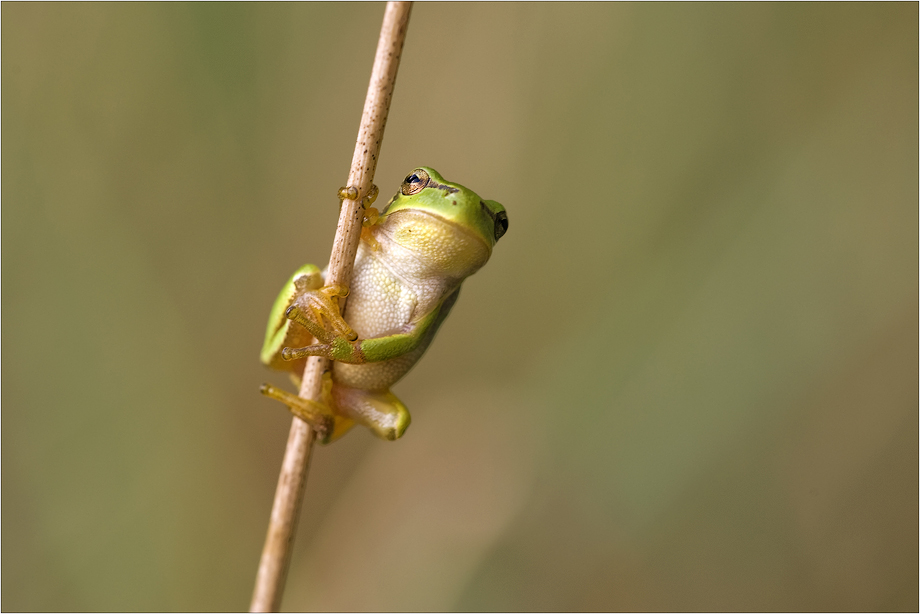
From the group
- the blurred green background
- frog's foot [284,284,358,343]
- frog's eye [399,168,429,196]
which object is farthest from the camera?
the blurred green background

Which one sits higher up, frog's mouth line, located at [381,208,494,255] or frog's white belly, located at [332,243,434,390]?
frog's mouth line, located at [381,208,494,255]

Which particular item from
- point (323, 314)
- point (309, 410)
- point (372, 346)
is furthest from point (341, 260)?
point (309, 410)

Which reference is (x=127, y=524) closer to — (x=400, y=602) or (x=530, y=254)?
(x=400, y=602)

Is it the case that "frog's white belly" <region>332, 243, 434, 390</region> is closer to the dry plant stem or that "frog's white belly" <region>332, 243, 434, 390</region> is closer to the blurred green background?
the dry plant stem

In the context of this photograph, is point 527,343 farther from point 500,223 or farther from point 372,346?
point 372,346

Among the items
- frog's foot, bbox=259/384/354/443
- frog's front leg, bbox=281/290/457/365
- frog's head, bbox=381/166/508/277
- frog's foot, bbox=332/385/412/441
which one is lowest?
frog's foot, bbox=332/385/412/441

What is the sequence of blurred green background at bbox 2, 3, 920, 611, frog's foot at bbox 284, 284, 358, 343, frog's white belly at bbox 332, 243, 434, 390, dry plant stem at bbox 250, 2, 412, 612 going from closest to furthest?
dry plant stem at bbox 250, 2, 412, 612
frog's foot at bbox 284, 284, 358, 343
frog's white belly at bbox 332, 243, 434, 390
blurred green background at bbox 2, 3, 920, 611

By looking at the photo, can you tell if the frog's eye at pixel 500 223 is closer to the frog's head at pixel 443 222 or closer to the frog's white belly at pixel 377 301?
the frog's head at pixel 443 222

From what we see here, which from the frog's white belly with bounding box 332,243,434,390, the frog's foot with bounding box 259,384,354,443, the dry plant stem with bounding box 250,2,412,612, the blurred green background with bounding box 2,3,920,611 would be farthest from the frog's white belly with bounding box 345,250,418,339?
the blurred green background with bounding box 2,3,920,611

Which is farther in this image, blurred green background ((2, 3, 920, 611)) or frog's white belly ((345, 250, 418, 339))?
blurred green background ((2, 3, 920, 611))
